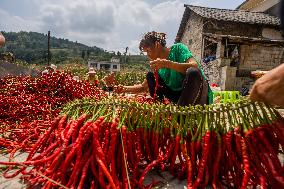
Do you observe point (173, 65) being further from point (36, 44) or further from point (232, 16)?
point (36, 44)

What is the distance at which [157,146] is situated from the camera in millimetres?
2322

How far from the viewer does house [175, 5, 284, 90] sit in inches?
733

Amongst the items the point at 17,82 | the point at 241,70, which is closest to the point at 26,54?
the point at 241,70

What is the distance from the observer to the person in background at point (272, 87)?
1.54 metres

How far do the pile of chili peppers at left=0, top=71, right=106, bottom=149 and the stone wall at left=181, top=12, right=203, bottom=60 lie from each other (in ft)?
71.5

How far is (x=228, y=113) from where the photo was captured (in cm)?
224

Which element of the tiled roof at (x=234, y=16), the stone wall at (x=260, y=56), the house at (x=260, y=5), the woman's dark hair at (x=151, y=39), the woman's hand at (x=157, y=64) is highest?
the house at (x=260, y=5)

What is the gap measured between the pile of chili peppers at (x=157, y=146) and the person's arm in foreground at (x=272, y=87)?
1.63ft

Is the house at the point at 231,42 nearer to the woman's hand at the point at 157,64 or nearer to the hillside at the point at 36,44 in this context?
the woman's hand at the point at 157,64

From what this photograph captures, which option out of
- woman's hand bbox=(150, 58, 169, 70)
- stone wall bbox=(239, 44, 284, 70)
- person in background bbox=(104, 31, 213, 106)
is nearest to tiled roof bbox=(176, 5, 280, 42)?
stone wall bbox=(239, 44, 284, 70)

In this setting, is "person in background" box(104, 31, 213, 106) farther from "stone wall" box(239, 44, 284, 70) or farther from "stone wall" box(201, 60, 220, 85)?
"stone wall" box(239, 44, 284, 70)

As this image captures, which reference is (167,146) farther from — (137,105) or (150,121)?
(137,105)

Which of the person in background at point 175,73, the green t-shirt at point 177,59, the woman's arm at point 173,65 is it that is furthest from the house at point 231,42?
the woman's arm at point 173,65

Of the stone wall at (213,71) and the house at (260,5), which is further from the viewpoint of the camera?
the house at (260,5)
